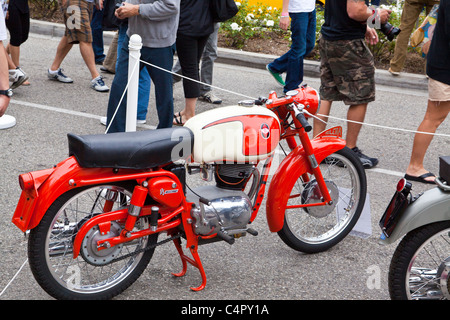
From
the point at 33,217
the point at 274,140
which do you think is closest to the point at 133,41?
the point at 274,140

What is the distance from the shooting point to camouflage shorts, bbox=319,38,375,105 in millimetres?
5285

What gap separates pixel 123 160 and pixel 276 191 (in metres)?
0.99

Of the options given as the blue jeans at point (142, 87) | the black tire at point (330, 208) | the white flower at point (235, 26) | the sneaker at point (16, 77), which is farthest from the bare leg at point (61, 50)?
the black tire at point (330, 208)

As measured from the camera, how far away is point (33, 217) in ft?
9.35

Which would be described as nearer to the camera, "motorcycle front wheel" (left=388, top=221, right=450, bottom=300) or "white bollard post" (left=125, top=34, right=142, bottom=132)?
"motorcycle front wheel" (left=388, top=221, right=450, bottom=300)

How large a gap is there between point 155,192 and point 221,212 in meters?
0.42

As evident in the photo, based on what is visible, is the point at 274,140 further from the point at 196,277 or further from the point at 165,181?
the point at 196,277

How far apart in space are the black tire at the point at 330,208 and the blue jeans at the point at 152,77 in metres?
1.71

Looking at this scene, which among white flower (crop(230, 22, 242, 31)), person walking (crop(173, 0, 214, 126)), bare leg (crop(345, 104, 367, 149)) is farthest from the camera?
white flower (crop(230, 22, 242, 31))

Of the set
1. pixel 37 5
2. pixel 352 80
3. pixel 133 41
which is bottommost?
pixel 37 5

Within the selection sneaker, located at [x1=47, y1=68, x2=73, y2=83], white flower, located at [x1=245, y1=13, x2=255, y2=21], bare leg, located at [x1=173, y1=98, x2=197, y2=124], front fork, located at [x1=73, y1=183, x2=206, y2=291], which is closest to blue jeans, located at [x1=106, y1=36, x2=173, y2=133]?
bare leg, located at [x1=173, y1=98, x2=197, y2=124]

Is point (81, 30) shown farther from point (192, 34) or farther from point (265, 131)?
point (265, 131)

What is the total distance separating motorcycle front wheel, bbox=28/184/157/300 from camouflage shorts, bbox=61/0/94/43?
162 inches

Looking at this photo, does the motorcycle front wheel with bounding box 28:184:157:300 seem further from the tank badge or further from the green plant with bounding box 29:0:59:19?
the green plant with bounding box 29:0:59:19
